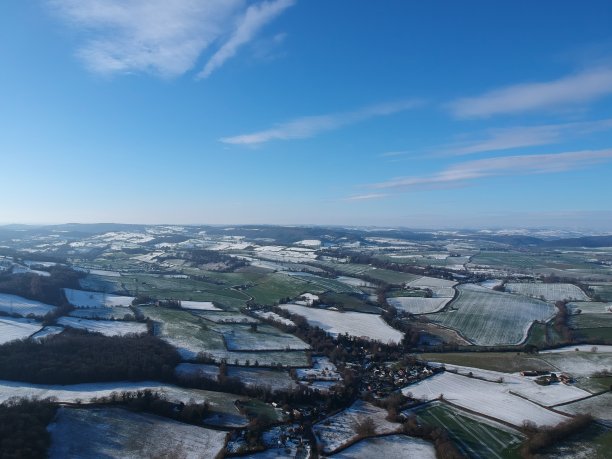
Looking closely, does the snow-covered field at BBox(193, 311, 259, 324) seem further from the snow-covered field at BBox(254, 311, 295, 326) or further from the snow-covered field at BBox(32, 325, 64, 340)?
the snow-covered field at BBox(32, 325, 64, 340)

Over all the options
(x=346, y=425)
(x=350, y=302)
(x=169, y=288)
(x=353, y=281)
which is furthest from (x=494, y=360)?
(x=169, y=288)

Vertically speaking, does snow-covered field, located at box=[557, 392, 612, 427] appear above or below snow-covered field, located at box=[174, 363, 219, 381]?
below

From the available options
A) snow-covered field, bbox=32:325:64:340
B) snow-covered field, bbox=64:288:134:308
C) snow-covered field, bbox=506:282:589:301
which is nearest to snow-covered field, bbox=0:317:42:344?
snow-covered field, bbox=32:325:64:340

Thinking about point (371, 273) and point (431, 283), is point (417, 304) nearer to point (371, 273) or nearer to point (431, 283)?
point (431, 283)

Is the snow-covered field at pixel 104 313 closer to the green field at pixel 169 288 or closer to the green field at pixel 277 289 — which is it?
the green field at pixel 169 288

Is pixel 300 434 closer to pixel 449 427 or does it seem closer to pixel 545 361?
pixel 449 427

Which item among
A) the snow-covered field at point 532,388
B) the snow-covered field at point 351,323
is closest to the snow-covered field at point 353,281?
the snow-covered field at point 351,323

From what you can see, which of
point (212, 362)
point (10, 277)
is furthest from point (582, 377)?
point (10, 277)
